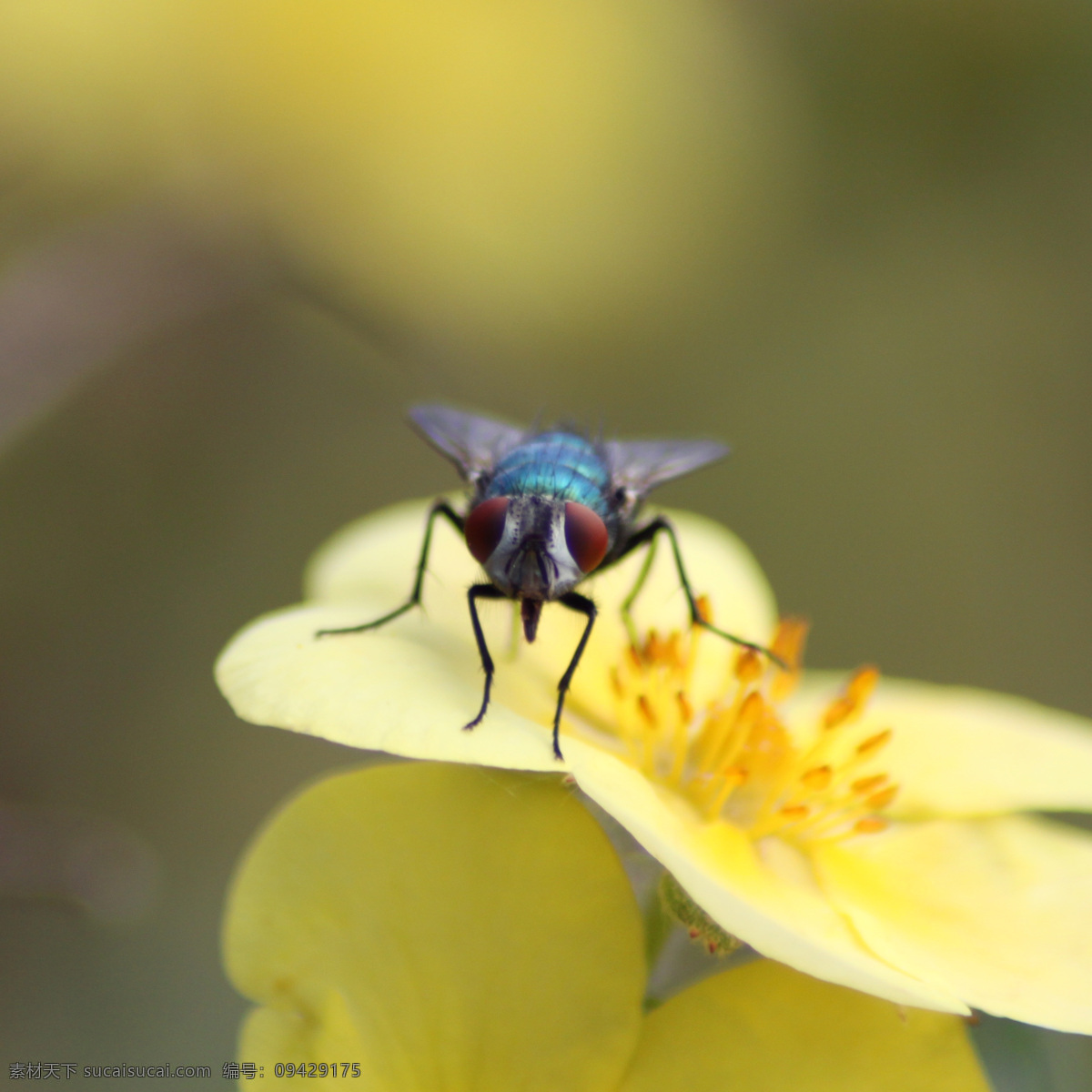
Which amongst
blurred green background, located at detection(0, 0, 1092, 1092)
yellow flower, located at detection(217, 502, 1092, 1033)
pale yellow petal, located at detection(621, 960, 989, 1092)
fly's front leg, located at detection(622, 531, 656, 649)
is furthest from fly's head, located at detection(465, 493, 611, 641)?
blurred green background, located at detection(0, 0, 1092, 1092)

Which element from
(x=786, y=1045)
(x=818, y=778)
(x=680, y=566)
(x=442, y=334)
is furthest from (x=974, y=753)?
(x=442, y=334)

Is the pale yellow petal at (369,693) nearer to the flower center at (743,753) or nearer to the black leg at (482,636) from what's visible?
the black leg at (482,636)

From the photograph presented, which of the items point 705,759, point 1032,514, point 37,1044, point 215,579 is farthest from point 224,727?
point 1032,514

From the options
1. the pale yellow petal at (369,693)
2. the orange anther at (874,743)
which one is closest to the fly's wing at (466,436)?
the pale yellow petal at (369,693)

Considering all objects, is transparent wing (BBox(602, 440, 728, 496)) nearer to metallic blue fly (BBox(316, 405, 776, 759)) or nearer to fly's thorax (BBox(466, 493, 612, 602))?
metallic blue fly (BBox(316, 405, 776, 759))

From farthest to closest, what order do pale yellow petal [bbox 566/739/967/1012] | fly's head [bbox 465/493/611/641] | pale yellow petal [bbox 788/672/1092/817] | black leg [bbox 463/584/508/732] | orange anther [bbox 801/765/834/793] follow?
pale yellow petal [bbox 788/672/1092/817]
orange anther [bbox 801/765/834/793]
fly's head [bbox 465/493/611/641]
black leg [bbox 463/584/508/732]
pale yellow petal [bbox 566/739/967/1012]

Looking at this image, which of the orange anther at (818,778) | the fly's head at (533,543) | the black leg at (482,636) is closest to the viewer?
the black leg at (482,636)
